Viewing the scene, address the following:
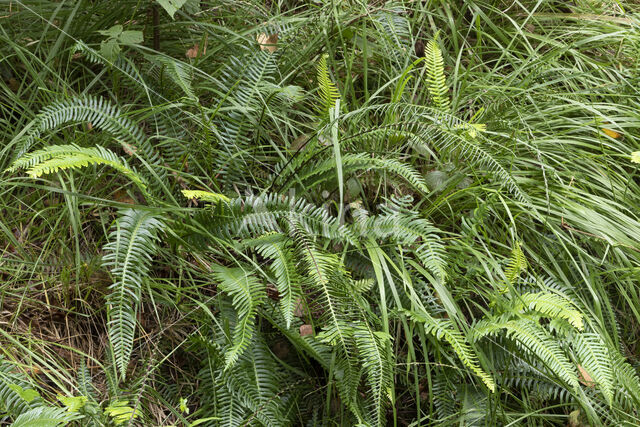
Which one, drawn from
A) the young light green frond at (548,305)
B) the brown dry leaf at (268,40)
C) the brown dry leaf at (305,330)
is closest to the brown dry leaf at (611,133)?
the young light green frond at (548,305)

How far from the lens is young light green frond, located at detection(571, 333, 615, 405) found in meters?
2.05

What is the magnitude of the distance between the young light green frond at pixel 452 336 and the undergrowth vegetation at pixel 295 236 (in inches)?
0.6

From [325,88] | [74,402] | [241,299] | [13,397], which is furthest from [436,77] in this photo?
[13,397]

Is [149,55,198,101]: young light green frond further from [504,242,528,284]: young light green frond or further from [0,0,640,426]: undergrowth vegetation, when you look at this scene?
[504,242,528,284]: young light green frond

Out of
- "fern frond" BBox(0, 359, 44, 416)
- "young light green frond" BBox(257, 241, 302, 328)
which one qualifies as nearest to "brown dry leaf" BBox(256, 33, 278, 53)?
"young light green frond" BBox(257, 241, 302, 328)

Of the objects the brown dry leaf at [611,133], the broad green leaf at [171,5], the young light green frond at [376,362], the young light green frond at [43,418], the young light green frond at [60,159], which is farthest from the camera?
the brown dry leaf at [611,133]

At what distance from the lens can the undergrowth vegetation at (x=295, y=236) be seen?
6.78 ft

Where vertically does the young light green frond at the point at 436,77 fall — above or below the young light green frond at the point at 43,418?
above

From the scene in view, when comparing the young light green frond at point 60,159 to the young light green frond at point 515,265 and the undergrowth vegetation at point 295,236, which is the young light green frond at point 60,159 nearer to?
the undergrowth vegetation at point 295,236

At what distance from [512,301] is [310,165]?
0.80m

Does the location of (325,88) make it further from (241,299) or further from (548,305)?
(548,305)

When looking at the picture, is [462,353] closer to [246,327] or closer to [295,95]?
[246,327]

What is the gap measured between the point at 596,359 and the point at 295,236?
987 mm

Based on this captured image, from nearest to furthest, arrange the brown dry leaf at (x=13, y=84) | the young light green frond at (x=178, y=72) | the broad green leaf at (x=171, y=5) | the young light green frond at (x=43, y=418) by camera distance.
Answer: the young light green frond at (x=43, y=418) → the broad green leaf at (x=171, y=5) → the young light green frond at (x=178, y=72) → the brown dry leaf at (x=13, y=84)
